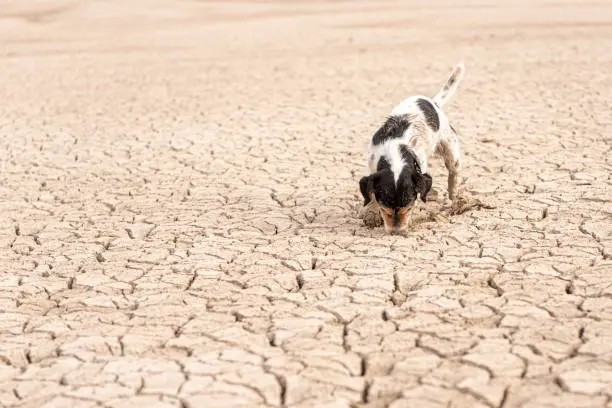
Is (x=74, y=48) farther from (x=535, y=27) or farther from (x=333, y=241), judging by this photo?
(x=333, y=241)

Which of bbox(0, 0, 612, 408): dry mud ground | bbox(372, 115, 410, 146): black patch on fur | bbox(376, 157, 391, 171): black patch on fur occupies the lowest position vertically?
bbox(0, 0, 612, 408): dry mud ground

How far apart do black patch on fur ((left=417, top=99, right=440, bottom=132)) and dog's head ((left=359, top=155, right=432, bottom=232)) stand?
0.57 meters

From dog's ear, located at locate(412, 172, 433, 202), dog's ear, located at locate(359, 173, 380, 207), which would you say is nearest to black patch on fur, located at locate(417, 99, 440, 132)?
dog's ear, located at locate(412, 172, 433, 202)

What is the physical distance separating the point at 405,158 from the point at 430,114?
677 millimetres

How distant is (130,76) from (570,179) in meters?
7.20

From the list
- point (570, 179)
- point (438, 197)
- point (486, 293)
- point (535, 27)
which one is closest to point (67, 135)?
point (438, 197)

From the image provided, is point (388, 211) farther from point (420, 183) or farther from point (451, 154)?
point (451, 154)

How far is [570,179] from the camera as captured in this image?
6.16 m

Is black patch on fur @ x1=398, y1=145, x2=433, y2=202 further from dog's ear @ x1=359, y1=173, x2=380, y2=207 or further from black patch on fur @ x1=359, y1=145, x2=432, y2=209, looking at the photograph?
dog's ear @ x1=359, y1=173, x2=380, y2=207

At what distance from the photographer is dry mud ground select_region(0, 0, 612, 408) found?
3.44m

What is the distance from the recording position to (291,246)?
200 inches

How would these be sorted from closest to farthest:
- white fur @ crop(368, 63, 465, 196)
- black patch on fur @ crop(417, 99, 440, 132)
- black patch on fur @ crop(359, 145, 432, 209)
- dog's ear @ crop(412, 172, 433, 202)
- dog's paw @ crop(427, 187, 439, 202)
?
1. black patch on fur @ crop(359, 145, 432, 209)
2. dog's ear @ crop(412, 172, 433, 202)
3. white fur @ crop(368, 63, 465, 196)
4. black patch on fur @ crop(417, 99, 440, 132)
5. dog's paw @ crop(427, 187, 439, 202)

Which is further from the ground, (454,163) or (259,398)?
A: (454,163)

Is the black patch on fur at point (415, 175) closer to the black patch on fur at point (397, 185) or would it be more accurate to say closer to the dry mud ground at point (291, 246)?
the black patch on fur at point (397, 185)
